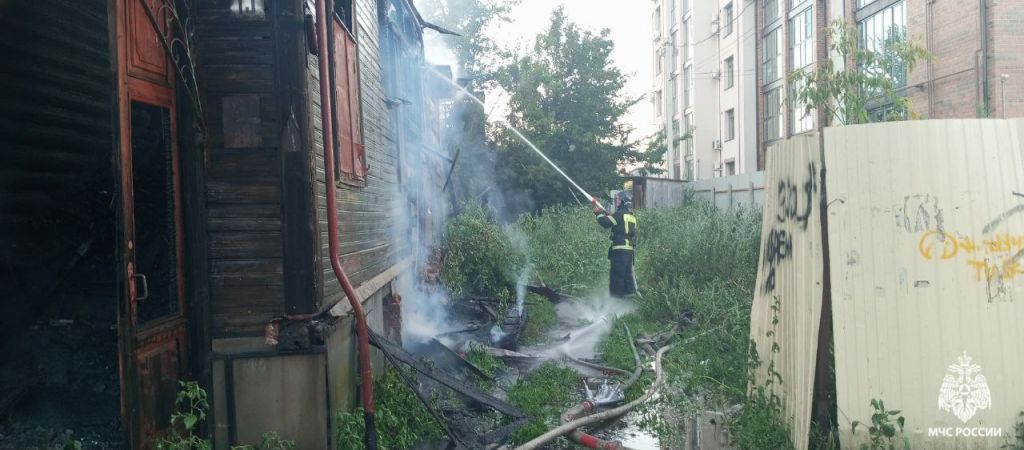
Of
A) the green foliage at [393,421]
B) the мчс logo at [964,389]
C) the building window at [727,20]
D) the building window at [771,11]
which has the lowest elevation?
the green foliage at [393,421]

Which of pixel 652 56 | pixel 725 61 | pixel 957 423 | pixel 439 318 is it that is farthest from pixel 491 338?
pixel 652 56

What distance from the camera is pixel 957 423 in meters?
3.91

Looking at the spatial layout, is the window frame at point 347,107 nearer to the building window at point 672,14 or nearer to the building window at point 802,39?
the building window at point 802,39

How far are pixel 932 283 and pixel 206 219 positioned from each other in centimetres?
421

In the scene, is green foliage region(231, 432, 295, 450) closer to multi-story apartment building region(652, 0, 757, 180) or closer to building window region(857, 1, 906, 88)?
building window region(857, 1, 906, 88)

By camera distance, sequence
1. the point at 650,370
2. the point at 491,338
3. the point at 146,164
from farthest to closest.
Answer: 1. the point at 491,338
2. the point at 650,370
3. the point at 146,164

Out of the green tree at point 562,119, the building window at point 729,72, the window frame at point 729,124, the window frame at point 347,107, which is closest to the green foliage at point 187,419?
the window frame at point 347,107

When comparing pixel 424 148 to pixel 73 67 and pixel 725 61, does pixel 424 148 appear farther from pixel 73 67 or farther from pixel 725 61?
pixel 725 61

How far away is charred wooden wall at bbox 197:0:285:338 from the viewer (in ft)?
14.6

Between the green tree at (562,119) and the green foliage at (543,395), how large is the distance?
20.0m

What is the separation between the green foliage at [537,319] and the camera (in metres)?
10.2

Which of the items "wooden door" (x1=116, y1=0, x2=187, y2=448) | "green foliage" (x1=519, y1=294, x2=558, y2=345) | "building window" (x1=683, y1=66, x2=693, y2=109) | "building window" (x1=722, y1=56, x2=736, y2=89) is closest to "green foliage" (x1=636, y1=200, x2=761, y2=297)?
"green foliage" (x1=519, y1=294, x2=558, y2=345)

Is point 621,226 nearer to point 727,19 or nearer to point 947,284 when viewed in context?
point 947,284

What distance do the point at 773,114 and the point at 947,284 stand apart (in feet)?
89.8
